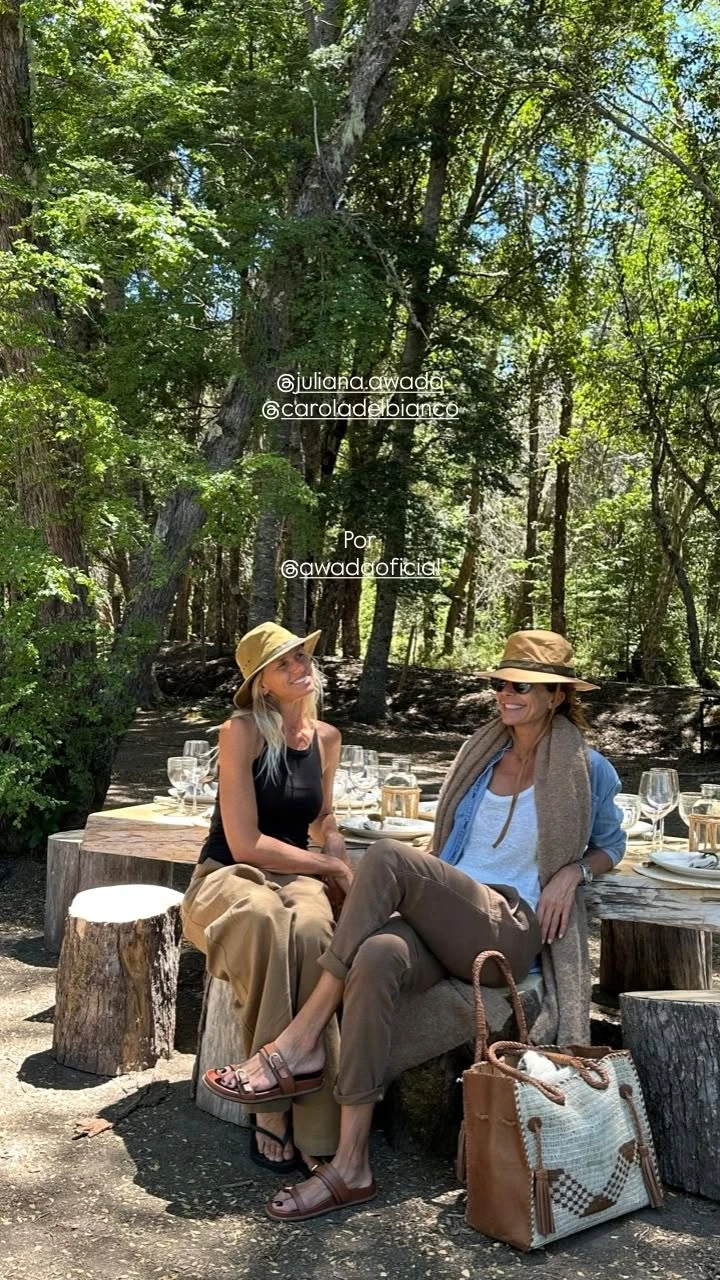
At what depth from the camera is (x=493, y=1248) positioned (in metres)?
3.29

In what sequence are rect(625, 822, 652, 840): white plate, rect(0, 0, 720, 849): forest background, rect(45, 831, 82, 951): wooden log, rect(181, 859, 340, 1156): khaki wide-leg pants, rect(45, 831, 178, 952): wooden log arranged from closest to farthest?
1. rect(181, 859, 340, 1156): khaki wide-leg pants
2. rect(625, 822, 652, 840): white plate
3. rect(45, 831, 178, 952): wooden log
4. rect(45, 831, 82, 951): wooden log
5. rect(0, 0, 720, 849): forest background

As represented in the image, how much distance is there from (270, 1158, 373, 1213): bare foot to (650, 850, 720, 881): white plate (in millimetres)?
1340

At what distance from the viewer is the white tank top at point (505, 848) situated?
398 cm

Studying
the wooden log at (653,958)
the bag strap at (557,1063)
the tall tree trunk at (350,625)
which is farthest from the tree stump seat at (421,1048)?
the tall tree trunk at (350,625)

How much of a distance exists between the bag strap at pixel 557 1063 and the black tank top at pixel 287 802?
44.8 inches

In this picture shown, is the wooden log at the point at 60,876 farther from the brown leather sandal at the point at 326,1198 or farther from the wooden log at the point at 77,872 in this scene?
the brown leather sandal at the point at 326,1198

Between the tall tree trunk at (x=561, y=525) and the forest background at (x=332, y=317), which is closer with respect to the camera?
the forest background at (x=332, y=317)

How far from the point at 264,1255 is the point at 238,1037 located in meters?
0.92

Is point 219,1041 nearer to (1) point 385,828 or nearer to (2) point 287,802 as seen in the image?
(2) point 287,802

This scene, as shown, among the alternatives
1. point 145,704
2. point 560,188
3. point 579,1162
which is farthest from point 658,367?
point 579,1162

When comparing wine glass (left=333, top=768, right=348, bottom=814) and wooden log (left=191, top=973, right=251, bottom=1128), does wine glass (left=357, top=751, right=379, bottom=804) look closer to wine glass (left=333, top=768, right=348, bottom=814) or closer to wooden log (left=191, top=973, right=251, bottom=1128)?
wine glass (left=333, top=768, right=348, bottom=814)

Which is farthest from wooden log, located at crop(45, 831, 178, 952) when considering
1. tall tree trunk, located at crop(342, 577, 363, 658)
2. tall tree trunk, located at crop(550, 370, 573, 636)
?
tall tree trunk, located at crop(342, 577, 363, 658)

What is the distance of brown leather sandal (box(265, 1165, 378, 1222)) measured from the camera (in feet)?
11.3

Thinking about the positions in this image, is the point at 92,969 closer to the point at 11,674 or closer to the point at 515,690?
the point at 515,690
